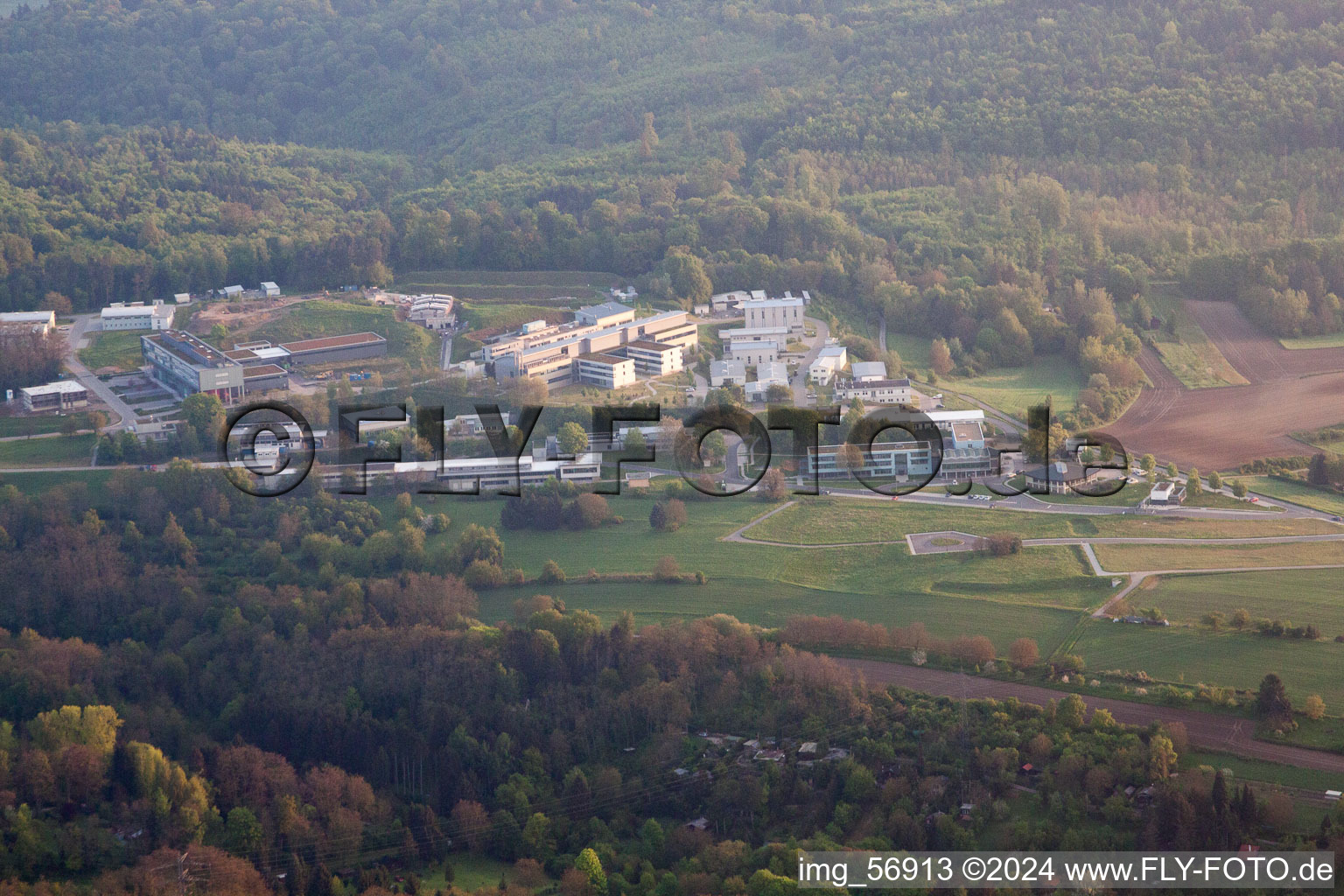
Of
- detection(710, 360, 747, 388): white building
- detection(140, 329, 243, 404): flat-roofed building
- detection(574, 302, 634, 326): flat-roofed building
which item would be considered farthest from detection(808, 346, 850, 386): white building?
detection(140, 329, 243, 404): flat-roofed building

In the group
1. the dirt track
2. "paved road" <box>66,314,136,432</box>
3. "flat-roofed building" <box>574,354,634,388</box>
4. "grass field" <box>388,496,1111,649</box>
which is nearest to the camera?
"grass field" <box>388,496,1111,649</box>

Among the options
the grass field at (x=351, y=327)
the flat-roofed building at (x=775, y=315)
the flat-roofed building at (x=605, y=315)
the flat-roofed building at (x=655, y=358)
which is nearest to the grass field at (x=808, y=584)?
the flat-roofed building at (x=655, y=358)

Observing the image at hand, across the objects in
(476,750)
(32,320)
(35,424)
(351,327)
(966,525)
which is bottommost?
(476,750)

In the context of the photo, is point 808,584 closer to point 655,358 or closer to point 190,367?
point 655,358

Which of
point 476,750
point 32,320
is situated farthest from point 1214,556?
point 32,320

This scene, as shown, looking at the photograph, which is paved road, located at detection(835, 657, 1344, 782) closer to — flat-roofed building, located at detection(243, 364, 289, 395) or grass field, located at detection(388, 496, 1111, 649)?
grass field, located at detection(388, 496, 1111, 649)
